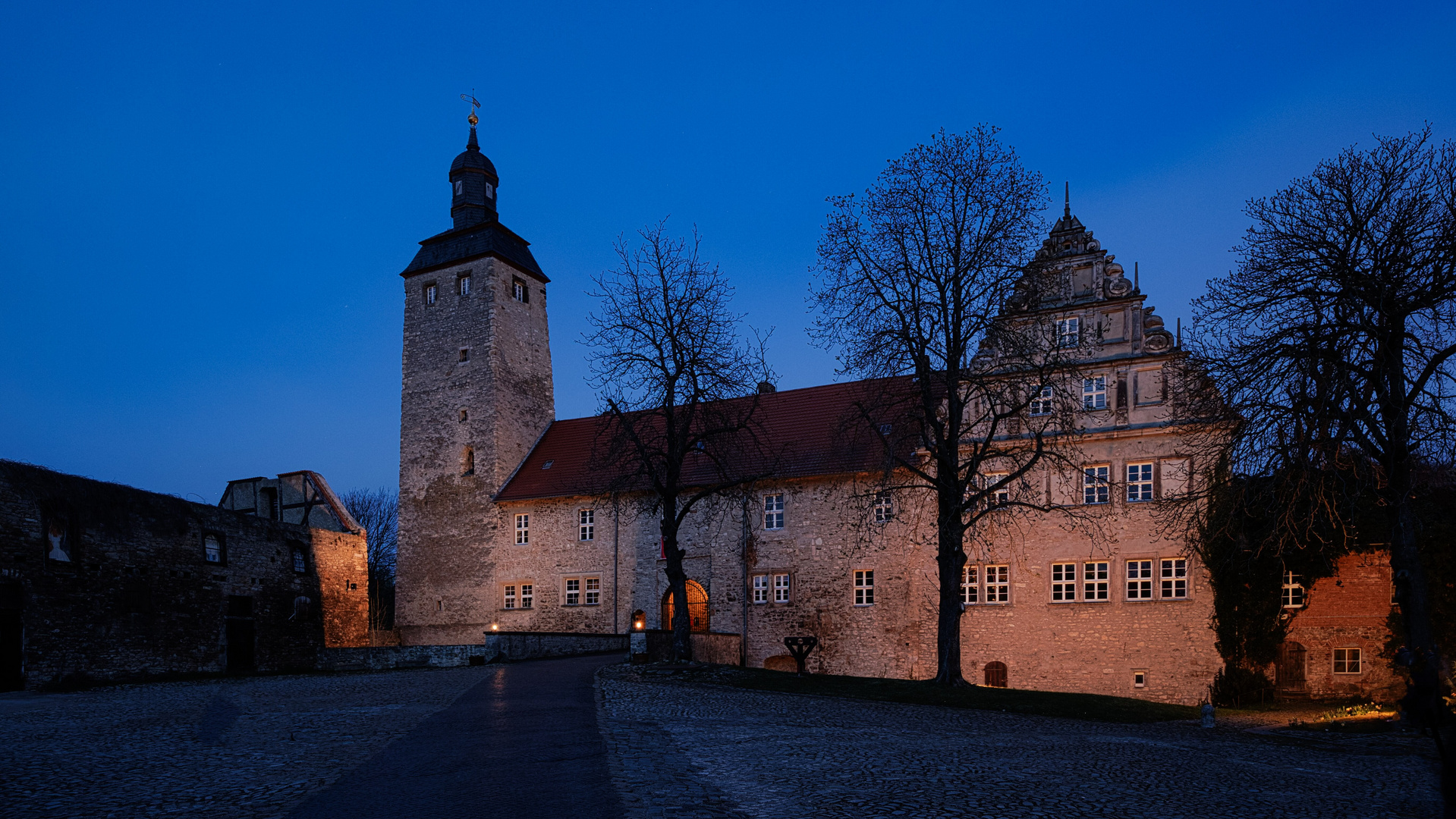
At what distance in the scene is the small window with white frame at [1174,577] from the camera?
25.2m

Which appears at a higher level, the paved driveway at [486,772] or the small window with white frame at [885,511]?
the small window with white frame at [885,511]

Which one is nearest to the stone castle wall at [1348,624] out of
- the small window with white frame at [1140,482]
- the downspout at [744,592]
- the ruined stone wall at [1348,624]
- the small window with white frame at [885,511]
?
the ruined stone wall at [1348,624]

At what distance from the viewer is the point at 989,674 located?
27328 millimetres

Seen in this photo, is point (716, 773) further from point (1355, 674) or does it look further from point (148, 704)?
point (1355, 674)

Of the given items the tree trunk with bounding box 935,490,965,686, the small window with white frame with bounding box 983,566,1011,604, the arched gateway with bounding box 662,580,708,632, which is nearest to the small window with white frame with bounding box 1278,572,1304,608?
the small window with white frame with bounding box 983,566,1011,604

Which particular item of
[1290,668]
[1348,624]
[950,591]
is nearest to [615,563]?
[950,591]

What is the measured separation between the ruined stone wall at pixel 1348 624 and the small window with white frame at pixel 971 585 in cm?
749

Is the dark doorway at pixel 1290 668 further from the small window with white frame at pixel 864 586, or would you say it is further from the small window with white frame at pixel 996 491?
the small window with white frame at pixel 864 586

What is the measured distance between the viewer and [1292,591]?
973 inches

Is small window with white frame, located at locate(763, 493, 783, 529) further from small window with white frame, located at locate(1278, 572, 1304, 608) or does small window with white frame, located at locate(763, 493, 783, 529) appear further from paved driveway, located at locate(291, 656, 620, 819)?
paved driveway, located at locate(291, 656, 620, 819)

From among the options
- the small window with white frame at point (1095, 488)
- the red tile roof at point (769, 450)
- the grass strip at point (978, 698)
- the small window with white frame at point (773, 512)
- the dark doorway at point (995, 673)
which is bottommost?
the dark doorway at point (995, 673)

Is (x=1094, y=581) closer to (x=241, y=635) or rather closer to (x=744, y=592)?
(x=744, y=592)

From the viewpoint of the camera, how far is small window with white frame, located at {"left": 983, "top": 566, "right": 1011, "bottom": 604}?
27312 millimetres

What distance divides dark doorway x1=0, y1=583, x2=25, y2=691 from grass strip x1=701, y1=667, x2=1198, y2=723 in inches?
579
